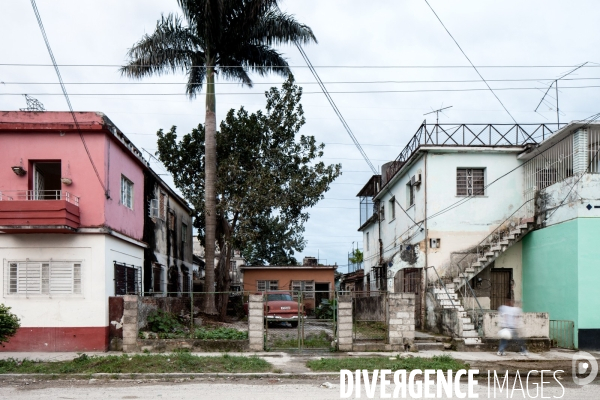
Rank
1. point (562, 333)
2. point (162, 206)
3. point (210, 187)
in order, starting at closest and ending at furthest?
1. point (562, 333)
2. point (210, 187)
3. point (162, 206)

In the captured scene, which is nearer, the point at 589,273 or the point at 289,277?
the point at 589,273

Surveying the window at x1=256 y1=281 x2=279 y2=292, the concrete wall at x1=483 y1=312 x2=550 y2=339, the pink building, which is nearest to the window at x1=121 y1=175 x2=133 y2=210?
the pink building

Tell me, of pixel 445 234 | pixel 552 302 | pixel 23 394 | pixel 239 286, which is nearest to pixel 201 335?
pixel 23 394

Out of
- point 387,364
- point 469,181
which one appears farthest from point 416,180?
point 387,364

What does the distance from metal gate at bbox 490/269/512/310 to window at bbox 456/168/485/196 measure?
3.06m

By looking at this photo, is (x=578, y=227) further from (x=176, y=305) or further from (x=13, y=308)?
(x=13, y=308)

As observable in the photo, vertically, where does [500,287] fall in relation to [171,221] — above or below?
below

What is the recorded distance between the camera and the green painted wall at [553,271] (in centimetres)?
1795

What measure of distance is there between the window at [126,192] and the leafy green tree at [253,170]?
6726mm

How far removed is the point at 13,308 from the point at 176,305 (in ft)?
24.3

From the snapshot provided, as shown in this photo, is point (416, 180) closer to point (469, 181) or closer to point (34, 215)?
point (469, 181)

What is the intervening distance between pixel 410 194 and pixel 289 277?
15251mm

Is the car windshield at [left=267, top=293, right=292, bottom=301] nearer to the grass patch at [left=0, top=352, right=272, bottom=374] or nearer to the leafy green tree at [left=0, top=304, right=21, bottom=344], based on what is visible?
the grass patch at [left=0, top=352, right=272, bottom=374]

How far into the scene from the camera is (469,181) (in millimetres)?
22266
